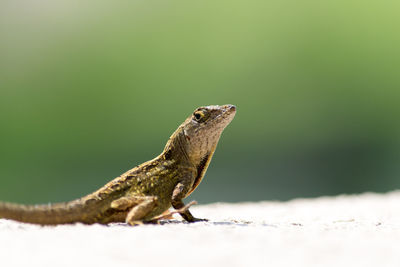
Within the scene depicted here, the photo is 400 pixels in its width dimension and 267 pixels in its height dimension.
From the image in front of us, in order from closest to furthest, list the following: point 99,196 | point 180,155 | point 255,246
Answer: point 255,246 → point 99,196 → point 180,155

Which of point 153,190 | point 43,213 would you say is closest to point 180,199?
point 153,190

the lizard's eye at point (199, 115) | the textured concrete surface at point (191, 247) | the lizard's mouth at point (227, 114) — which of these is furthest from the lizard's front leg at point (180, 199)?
the lizard's mouth at point (227, 114)

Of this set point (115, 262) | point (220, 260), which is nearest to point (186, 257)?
point (220, 260)

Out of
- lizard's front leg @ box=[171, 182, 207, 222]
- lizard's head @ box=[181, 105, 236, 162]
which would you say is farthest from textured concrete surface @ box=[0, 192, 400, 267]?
lizard's head @ box=[181, 105, 236, 162]

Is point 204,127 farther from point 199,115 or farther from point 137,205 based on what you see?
point 137,205

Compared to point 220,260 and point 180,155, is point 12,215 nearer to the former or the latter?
point 180,155

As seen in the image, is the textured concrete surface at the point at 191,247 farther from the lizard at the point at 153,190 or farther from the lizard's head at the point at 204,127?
the lizard's head at the point at 204,127
